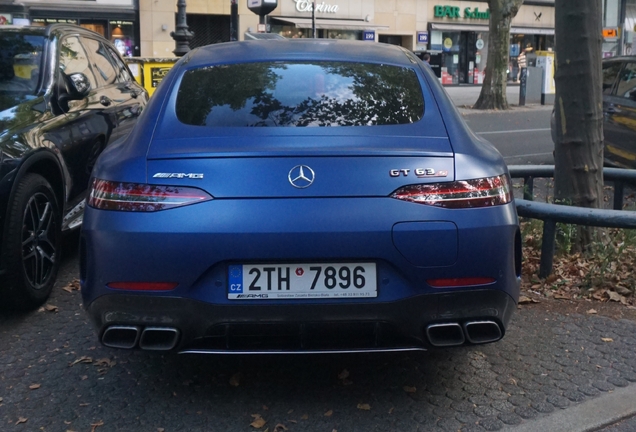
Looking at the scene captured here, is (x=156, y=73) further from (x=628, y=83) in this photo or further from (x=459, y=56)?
(x=459, y=56)

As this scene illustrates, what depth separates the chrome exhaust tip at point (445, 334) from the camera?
128 inches

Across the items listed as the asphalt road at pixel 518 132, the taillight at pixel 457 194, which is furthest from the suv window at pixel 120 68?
the asphalt road at pixel 518 132

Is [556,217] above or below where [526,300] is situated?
above

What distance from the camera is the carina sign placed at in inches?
1460

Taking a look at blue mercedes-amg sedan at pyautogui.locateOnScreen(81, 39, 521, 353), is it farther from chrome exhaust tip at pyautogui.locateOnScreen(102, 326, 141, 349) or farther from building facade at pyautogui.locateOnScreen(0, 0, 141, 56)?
building facade at pyautogui.locateOnScreen(0, 0, 141, 56)

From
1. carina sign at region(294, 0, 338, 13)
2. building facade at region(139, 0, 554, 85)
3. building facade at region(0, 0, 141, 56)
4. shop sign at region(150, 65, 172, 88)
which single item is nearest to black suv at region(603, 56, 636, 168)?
shop sign at region(150, 65, 172, 88)

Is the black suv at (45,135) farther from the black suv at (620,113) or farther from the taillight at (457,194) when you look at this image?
the black suv at (620,113)

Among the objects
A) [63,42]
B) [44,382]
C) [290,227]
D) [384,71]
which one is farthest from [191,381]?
[63,42]

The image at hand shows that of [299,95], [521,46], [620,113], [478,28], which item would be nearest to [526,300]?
[299,95]

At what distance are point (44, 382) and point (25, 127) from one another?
163 centimetres

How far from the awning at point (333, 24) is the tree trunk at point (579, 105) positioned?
103 feet

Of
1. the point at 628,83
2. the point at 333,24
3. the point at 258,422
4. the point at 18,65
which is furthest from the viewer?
the point at 333,24

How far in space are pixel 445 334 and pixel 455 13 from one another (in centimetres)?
4008

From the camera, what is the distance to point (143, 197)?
3.21 m
